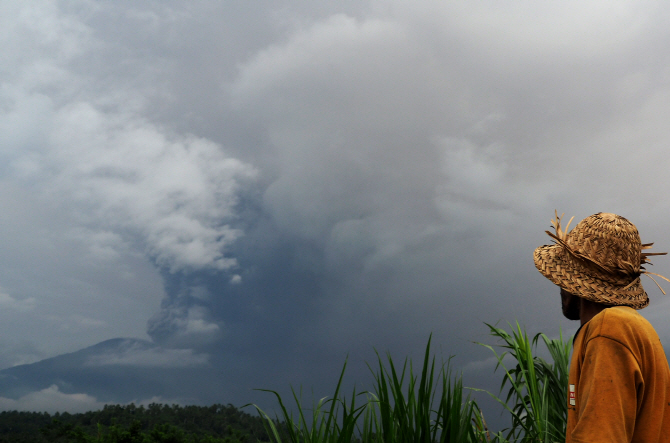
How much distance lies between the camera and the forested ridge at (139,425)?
9.27 meters

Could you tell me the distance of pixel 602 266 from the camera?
6.45ft

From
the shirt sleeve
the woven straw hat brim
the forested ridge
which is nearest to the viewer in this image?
the shirt sleeve

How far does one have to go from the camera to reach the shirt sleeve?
1.52 metres

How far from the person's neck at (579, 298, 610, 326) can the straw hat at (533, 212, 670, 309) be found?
0.04 metres

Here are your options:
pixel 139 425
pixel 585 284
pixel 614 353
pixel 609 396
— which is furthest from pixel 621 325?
pixel 139 425

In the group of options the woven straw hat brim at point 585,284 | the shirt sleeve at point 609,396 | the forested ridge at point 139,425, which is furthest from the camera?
the forested ridge at point 139,425

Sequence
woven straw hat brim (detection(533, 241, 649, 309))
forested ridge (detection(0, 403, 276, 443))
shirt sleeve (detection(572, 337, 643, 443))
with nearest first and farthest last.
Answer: shirt sleeve (detection(572, 337, 643, 443)) < woven straw hat brim (detection(533, 241, 649, 309)) < forested ridge (detection(0, 403, 276, 443))

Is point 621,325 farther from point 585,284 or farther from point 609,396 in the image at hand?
point 585,284

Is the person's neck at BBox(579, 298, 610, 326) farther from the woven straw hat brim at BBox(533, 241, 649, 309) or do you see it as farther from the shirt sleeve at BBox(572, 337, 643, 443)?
the shirt sleeve at BBox(572, 337, 643, 443)

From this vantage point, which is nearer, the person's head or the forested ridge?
the person's head

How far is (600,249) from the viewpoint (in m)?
2.00

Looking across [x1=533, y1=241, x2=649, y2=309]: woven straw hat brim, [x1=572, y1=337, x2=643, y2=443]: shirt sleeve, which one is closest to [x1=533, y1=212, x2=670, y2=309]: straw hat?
[x1=533, y1=241, x2=649, y2=309]: woven straw hat brim

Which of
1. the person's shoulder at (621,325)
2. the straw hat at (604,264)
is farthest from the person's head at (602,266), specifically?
the person's shoulder at (621,325)

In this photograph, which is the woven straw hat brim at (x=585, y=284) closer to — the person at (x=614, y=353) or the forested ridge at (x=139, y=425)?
the person at (x=614, y=353)
